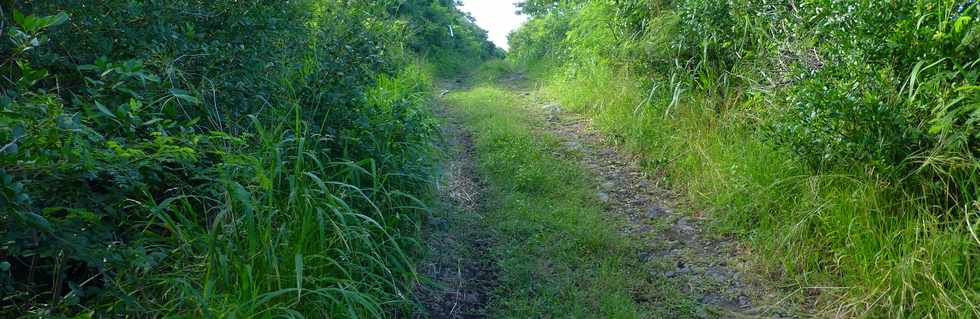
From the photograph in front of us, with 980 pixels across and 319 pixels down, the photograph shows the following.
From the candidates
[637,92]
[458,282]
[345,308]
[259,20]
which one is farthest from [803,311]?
[637,92]

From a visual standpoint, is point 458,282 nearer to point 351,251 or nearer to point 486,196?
point 351,251

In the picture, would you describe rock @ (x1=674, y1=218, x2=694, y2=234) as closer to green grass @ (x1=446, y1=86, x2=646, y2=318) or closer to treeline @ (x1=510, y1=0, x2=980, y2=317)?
treeline @ (x1=510, y1=0, x2=980, y2=317)

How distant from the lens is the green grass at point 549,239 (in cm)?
423

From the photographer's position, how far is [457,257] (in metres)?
4.95

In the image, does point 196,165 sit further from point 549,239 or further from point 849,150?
point 849,150

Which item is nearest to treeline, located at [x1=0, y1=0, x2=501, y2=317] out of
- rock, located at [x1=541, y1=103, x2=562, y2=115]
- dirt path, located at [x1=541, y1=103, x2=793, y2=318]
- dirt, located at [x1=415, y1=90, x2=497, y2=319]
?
dirt, located at [x1=415, y1=90, x2=497, y2=319]

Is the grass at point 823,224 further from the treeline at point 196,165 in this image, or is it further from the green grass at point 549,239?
the treeline at point 196,165

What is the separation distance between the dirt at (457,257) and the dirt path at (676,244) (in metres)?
1.11

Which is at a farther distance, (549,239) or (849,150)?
(549,239)

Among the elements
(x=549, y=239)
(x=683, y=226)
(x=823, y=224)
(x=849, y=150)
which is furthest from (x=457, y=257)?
(x=849, y=150)

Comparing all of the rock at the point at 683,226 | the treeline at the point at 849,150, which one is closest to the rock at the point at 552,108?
the treeline at the point at 849,150

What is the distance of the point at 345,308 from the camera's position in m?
3.50

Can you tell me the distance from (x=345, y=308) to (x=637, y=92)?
5375 millimetres

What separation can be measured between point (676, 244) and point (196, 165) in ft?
10.9
